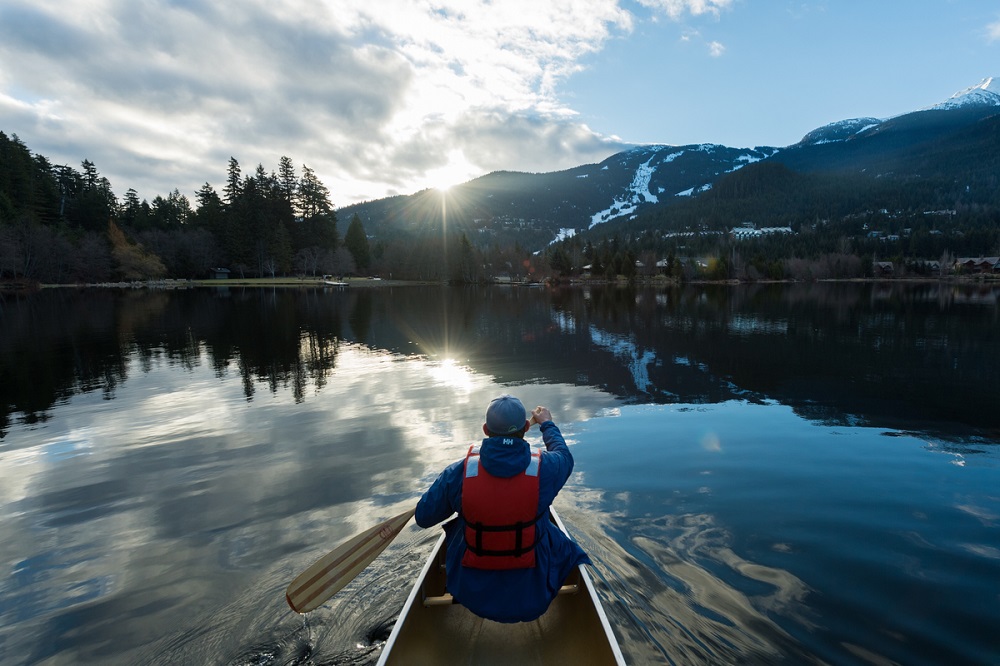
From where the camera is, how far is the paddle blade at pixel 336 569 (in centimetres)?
515

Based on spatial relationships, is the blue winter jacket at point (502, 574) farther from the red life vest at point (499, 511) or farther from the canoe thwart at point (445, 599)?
the canoe thwart at point (445, 599)

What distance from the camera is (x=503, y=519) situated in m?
4.16

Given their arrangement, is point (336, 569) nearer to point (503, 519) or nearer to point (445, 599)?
point (445, 599)

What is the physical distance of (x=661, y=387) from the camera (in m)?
17.5

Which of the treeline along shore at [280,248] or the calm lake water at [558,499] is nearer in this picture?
the calm lake water at [558,499]

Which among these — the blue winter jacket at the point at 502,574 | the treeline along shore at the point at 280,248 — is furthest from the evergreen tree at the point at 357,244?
the blue winter jacket at the point at 502,574

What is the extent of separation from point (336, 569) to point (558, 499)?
454cm

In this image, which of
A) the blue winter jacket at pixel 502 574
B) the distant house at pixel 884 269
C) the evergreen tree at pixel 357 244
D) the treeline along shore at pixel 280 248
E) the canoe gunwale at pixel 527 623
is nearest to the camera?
the canoe gunwale at pixel 527 623

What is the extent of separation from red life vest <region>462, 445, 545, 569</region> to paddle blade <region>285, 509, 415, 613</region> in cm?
165

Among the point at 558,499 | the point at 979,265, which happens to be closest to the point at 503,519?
the point at 558,499

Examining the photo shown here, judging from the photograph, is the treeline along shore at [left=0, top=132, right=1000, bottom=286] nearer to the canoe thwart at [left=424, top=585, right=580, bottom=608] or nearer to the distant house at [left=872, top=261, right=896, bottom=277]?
the distant house at [left=872, top=261, right=896, bottom=277]

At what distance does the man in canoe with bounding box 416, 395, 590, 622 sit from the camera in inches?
163

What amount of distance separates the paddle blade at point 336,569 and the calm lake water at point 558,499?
0.61 m

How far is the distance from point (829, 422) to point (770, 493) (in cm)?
618
